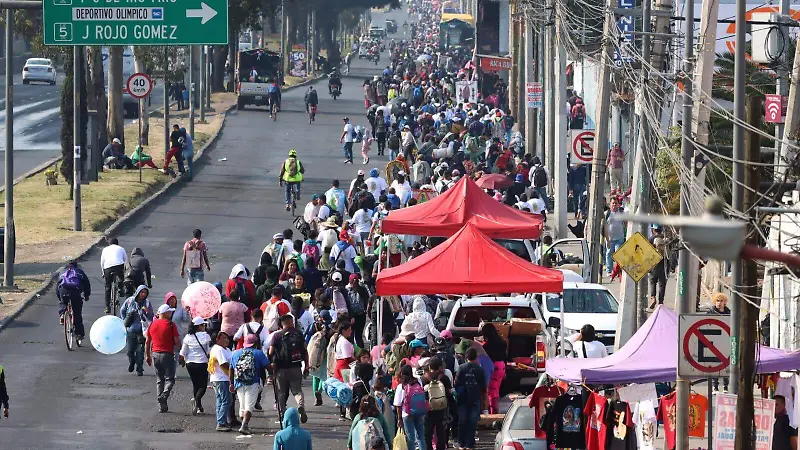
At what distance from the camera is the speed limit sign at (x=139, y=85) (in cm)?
3881

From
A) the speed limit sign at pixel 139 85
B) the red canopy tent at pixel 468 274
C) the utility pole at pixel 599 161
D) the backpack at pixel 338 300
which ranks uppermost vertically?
the speed limit sign at pixel 139 85

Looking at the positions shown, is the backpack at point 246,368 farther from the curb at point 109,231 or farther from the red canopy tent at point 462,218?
the curb at point 109,231

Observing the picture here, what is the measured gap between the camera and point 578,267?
29.3 metres

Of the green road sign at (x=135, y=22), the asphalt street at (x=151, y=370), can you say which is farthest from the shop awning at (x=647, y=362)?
the green road sign at (x=135, y=22)

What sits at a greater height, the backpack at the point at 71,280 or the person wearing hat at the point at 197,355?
the backpack at the point at 71,280

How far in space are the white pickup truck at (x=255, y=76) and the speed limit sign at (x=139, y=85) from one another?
2586 cm

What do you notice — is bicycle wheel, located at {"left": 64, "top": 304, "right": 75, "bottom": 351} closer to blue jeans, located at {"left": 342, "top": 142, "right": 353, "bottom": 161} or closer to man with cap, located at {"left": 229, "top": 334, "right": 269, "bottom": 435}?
man with cap, located at {"left": 229, "top": 334, "right": 269, "bottom": 435}

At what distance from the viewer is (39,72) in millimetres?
79500

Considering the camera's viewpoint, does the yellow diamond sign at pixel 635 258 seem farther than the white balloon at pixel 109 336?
No

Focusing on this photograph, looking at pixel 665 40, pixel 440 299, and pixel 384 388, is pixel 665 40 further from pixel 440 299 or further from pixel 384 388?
pixel 384 388

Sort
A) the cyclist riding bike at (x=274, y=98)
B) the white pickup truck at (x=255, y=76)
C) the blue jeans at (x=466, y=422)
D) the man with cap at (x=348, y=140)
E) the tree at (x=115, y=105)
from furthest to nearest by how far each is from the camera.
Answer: the white pickup truck at (x=255, y=76) → the cyclist riding bike at (x=274, y=98) → the tree at (x=115, y=105) → the man with cap at (x=348, y=140) → the blue jeans at (x=466, y=422)

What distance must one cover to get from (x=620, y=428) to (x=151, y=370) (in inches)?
335

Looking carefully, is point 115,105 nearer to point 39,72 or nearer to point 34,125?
point 34,125

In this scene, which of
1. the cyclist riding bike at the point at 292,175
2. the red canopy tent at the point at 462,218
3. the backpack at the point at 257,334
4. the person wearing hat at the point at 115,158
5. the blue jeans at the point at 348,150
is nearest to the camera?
the backpack at the point at 257,334
